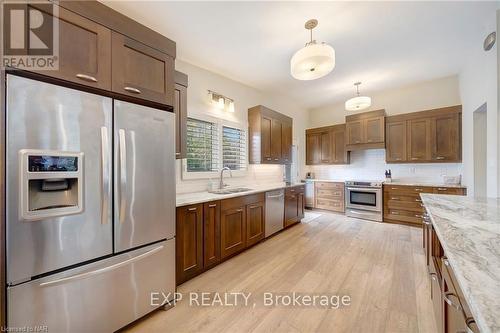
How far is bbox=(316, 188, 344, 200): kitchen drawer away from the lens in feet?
16.9

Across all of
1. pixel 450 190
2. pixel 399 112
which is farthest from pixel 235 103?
pixel 450 190

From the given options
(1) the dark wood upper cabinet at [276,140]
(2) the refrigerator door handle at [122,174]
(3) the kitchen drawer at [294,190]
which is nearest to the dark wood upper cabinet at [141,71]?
(2) the refrigerator door handle at [122,174]

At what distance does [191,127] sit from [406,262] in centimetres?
355

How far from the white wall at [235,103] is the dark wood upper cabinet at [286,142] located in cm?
40

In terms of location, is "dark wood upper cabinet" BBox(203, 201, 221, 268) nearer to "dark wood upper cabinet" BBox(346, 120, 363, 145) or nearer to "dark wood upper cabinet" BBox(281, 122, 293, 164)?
"dark wood upper cabinet" BBox(281, 122, 293, 164)

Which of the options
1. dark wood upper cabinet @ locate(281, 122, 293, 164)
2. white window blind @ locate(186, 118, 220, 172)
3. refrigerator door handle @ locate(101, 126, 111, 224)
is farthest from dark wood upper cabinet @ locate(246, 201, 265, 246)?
refrigerator door handle @ locate(101, 126, 111, 224)

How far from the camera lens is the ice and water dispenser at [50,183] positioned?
→ 1.15 metres

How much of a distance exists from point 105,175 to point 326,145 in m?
5.34

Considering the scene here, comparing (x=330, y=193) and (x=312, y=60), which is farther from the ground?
(x=312, y=60)

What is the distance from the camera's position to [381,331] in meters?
1.55

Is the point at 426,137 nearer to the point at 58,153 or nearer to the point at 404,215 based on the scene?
the point at 404,215

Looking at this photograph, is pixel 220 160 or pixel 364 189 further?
pixel 364 189

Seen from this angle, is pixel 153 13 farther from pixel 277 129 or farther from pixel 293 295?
pixel 293 295

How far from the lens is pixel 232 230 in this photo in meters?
2.71
